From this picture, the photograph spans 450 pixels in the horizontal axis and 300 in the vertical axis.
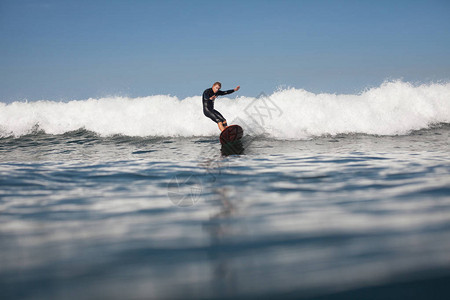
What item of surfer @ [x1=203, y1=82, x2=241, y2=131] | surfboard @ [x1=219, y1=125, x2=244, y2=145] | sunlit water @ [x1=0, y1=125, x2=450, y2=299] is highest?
surfer @ [x1=203, y1=82, x2=241, y2=131]

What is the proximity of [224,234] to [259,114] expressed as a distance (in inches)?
643

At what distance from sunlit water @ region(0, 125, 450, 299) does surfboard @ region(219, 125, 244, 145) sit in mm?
6084

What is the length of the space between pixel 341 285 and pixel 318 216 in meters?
1.50

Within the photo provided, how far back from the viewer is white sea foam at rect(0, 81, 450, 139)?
17078 mm

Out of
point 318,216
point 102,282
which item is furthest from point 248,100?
point 102,282

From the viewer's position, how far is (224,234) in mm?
3146

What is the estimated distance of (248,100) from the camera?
21.5 meters

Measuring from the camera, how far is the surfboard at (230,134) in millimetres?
12255

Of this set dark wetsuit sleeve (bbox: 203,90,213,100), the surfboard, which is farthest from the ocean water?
dark wetsuit sleeve (bbox: 203,90,213,100)

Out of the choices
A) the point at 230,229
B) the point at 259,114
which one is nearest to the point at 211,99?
the point at 259,114

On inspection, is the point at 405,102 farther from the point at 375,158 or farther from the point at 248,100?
the point at 375,158

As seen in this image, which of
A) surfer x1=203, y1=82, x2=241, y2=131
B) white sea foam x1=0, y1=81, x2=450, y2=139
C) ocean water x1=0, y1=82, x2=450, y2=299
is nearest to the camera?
ocean water x1=0, y1=82, x2=450, y2=299

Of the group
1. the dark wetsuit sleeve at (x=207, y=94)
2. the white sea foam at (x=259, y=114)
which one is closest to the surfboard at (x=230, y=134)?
the dark wetsuit sleeve at (x=207, y=94)

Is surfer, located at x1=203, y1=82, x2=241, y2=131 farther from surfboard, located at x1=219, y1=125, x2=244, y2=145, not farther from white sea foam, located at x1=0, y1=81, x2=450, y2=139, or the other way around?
white sea foam, located at x1=0, y1=81, x2=450, y2=139
